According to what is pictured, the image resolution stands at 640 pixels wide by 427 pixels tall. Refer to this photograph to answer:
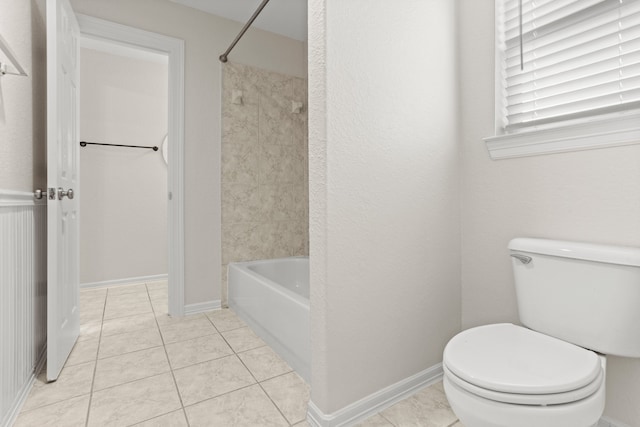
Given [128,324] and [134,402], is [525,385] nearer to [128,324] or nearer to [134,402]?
[134,402]

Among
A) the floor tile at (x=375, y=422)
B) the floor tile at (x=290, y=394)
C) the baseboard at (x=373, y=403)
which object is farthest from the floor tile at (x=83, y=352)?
the floor tile at (x=375, y=422)

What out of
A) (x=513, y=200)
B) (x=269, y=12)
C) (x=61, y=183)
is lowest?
(x=513, y=200)

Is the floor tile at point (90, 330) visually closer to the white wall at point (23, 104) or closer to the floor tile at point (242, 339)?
the floor tile at point (242, 339)

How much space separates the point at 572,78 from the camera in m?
1.22

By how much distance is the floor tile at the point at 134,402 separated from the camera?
1.26 meters

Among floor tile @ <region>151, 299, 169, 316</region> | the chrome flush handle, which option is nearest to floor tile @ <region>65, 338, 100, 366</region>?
floor tile @ <region>151, 299, 169, 316</region>

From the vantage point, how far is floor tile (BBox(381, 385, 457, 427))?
4.07 ft

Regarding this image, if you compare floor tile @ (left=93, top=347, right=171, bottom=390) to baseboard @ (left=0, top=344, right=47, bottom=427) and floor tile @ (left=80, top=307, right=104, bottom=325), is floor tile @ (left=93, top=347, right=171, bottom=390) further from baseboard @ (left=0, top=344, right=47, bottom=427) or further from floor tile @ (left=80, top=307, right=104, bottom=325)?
floor tile @ (left=80, top=307, right=104, bottom=325)

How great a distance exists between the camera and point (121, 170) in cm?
324

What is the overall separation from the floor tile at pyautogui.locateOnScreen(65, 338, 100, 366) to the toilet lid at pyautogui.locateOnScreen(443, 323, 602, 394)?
1.85 metres

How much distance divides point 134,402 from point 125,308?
1405 millimetres

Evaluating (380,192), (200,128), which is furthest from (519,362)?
(200,128)

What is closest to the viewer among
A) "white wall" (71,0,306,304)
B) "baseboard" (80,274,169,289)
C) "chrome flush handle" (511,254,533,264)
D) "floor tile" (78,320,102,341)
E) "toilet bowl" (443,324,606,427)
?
"toilet bowl" (443,324,606,427)

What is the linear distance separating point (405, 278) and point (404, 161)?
0.50 meters
